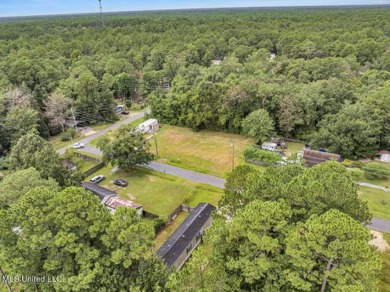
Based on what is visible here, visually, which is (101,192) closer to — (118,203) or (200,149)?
(118,203)

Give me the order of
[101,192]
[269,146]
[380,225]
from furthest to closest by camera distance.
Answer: [269,146] → [101,192] → [380,225]

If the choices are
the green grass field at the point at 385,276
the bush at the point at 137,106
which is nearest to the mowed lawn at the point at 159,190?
the green grass field at the point at 385,276

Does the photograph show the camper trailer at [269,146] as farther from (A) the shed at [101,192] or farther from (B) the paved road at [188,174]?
(A) the shed at [101,192]

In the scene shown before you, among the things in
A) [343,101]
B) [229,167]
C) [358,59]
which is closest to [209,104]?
[229,167]

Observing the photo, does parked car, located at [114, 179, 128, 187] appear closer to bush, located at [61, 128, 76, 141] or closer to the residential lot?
the residential lot

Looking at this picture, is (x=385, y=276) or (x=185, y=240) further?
(x=185, y=240)

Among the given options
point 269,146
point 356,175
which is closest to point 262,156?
point 269,146
